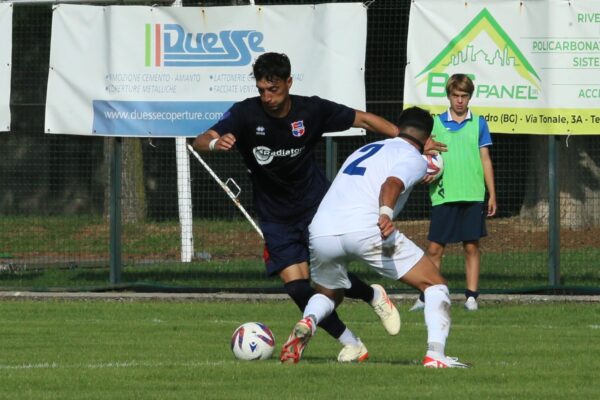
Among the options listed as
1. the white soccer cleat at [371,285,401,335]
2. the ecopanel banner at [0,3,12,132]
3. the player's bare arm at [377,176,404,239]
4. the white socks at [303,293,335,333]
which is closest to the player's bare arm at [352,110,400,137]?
the player's bare arm at [377,176,404,239]

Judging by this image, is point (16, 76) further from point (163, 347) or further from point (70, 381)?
point (70, 381)

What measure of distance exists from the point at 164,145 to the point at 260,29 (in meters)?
5.52

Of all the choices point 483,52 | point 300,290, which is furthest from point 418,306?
point 300,290

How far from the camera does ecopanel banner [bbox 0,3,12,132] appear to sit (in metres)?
15.6

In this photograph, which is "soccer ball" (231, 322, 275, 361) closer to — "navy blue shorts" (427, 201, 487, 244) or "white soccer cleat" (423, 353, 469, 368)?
"white soccer cleat" (423, 353, 469, 368)

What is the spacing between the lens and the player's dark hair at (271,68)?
9.46 m

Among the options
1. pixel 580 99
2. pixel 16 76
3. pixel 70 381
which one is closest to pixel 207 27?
pixel 580 99

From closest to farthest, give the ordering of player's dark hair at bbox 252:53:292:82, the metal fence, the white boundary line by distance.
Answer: player's dark hair at bbox 252:53:292:82 → the white boundary line → the metal fence

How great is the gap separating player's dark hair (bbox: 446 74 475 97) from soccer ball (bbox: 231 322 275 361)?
4604 millimetres

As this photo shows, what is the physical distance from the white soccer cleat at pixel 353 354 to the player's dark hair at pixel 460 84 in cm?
443

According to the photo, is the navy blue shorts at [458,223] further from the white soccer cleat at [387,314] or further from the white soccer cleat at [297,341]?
the white soccer cleat at [297,341]

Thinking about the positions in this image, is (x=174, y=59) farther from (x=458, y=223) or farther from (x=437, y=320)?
(x=437, y=320)

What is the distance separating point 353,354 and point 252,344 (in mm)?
707

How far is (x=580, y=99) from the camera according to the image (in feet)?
48.1
